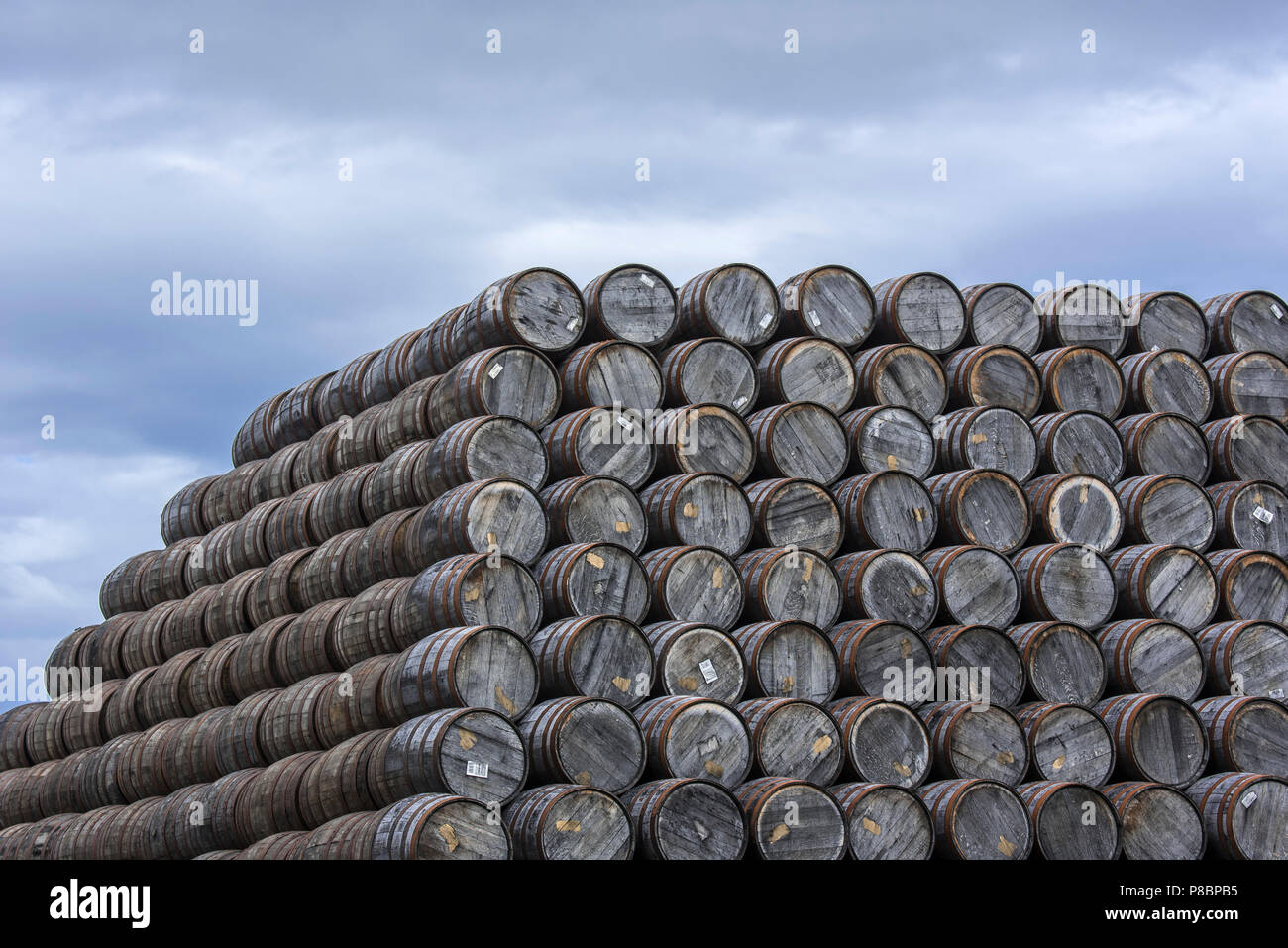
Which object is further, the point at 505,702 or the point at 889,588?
the point at 889,588

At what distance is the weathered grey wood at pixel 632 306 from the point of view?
485 inches

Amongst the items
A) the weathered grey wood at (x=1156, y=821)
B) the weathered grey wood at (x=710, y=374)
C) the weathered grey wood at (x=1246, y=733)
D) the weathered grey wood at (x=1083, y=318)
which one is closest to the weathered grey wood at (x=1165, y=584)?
the weathered grey wood at (x=1246, y=733)

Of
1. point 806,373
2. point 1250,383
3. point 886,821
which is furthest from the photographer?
point 1250,383

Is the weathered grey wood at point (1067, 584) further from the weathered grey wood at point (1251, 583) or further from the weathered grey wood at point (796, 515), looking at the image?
the weathered grey wood at point (796, 515)

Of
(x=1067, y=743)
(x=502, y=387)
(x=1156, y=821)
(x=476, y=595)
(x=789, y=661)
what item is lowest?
(x=1156, y=821)

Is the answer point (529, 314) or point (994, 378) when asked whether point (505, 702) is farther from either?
point (994, 378)

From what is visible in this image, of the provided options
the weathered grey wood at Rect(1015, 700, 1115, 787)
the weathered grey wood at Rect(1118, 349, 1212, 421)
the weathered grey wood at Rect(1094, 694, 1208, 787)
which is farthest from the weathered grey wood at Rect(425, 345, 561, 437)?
the weathered grey wood at Rect(1118, 349, 1212, 421)

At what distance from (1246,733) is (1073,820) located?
188cm

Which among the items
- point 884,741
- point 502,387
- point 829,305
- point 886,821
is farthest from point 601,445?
point 886,821

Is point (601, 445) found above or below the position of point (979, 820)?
above

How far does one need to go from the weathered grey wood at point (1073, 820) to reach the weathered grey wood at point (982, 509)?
6.88ft

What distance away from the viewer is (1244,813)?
11.5 meters

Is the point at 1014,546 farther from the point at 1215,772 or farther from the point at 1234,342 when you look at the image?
the point at 1234,342

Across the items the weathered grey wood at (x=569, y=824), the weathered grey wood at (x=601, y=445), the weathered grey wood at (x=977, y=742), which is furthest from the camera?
the weathered grey wood at (x=601, y=445)
